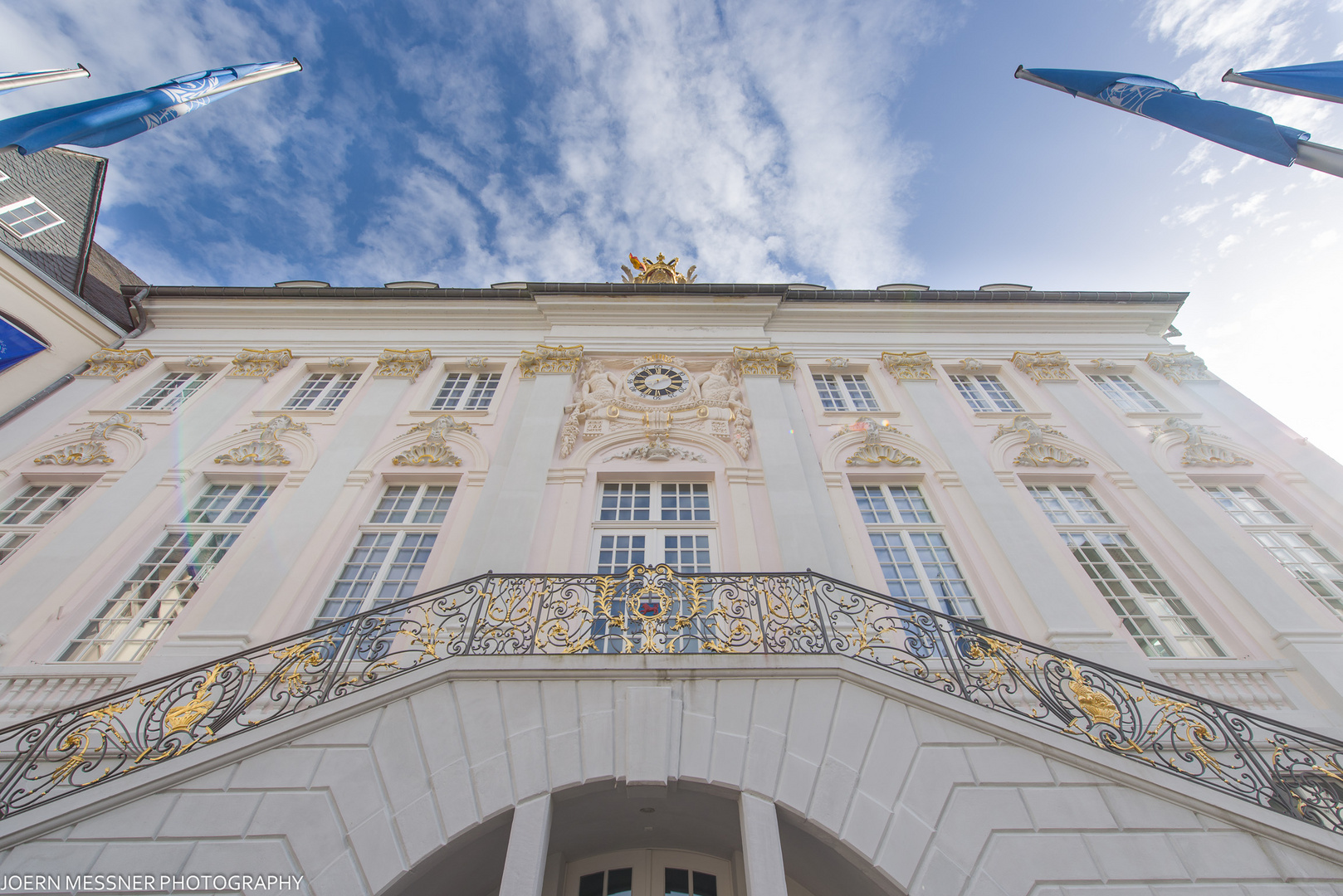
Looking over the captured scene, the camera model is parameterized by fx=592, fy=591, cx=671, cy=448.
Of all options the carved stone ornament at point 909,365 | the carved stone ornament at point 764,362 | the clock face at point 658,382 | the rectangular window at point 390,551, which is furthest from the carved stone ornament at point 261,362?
the carved stone ornament at point 909,365

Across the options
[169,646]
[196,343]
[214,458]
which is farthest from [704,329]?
[196,343]

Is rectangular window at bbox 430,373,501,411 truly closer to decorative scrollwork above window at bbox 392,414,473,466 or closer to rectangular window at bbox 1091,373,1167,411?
decorative scrollwork above window at bbox 392,414,473,466

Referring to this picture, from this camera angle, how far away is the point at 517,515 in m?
9.18

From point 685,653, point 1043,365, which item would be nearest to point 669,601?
point 685,653

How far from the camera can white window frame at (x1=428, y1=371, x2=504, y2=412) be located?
A: 12.4m

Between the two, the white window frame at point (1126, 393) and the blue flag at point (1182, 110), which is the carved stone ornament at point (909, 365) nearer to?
the white window frame at point (1126, 393)

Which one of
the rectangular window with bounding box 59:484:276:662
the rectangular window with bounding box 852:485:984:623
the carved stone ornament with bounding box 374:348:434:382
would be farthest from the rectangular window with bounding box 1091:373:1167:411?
the rectangular window with bounding box 59:484:276:662

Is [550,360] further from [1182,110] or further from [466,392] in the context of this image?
[1182,110]

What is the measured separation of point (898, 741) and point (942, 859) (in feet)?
3.02

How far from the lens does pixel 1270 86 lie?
6.66 metres

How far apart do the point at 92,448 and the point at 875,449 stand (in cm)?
1437

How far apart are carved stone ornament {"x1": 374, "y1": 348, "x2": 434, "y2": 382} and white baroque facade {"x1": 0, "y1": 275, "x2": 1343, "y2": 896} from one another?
14 centimetres

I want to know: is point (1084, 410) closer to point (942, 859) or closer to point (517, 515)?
point (942, 859)

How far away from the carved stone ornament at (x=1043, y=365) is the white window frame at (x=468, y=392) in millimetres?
11603
